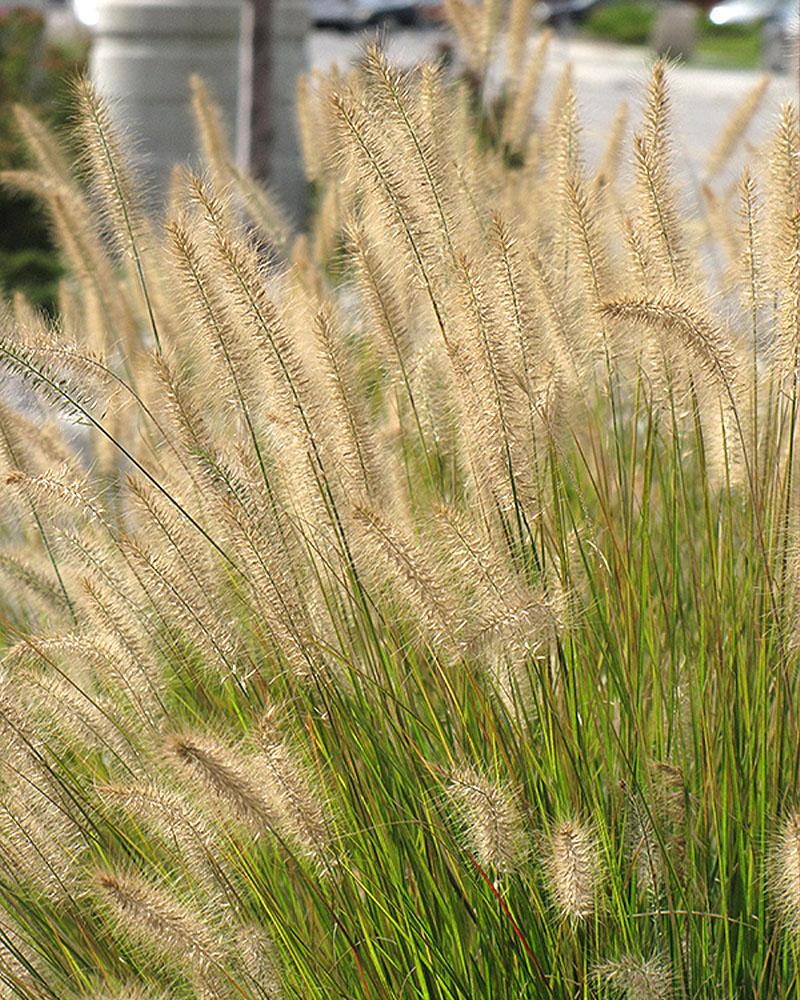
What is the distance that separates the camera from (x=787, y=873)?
1.59 meters

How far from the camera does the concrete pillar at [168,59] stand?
884cm

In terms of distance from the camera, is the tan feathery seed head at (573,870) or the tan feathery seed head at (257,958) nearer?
the tan feathery seed head at (573,870)

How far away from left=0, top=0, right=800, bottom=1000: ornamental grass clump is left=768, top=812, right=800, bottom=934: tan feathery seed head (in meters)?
0.01

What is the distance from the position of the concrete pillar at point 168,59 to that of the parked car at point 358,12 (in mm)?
25639

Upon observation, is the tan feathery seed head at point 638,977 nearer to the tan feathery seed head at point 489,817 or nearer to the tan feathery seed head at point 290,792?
the tan feathery seed head at point 489,817

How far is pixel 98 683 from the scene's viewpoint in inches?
92.0

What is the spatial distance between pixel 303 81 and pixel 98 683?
70.7 inches

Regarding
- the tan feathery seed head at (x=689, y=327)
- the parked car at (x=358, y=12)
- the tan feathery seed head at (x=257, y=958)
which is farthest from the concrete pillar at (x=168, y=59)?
the parked car at (x=358, y=12)

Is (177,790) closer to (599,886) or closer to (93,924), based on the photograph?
(93,924)

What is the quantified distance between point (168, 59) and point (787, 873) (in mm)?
8035

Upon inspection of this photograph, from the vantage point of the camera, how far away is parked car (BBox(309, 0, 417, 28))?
3409 cm

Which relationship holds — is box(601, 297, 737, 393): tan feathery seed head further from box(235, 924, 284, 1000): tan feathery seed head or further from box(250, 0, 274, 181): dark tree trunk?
box(250, 0, 274, 181): dark tree trunk

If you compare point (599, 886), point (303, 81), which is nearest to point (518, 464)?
point (599, 886)

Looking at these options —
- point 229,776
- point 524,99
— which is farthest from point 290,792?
point 524,99
